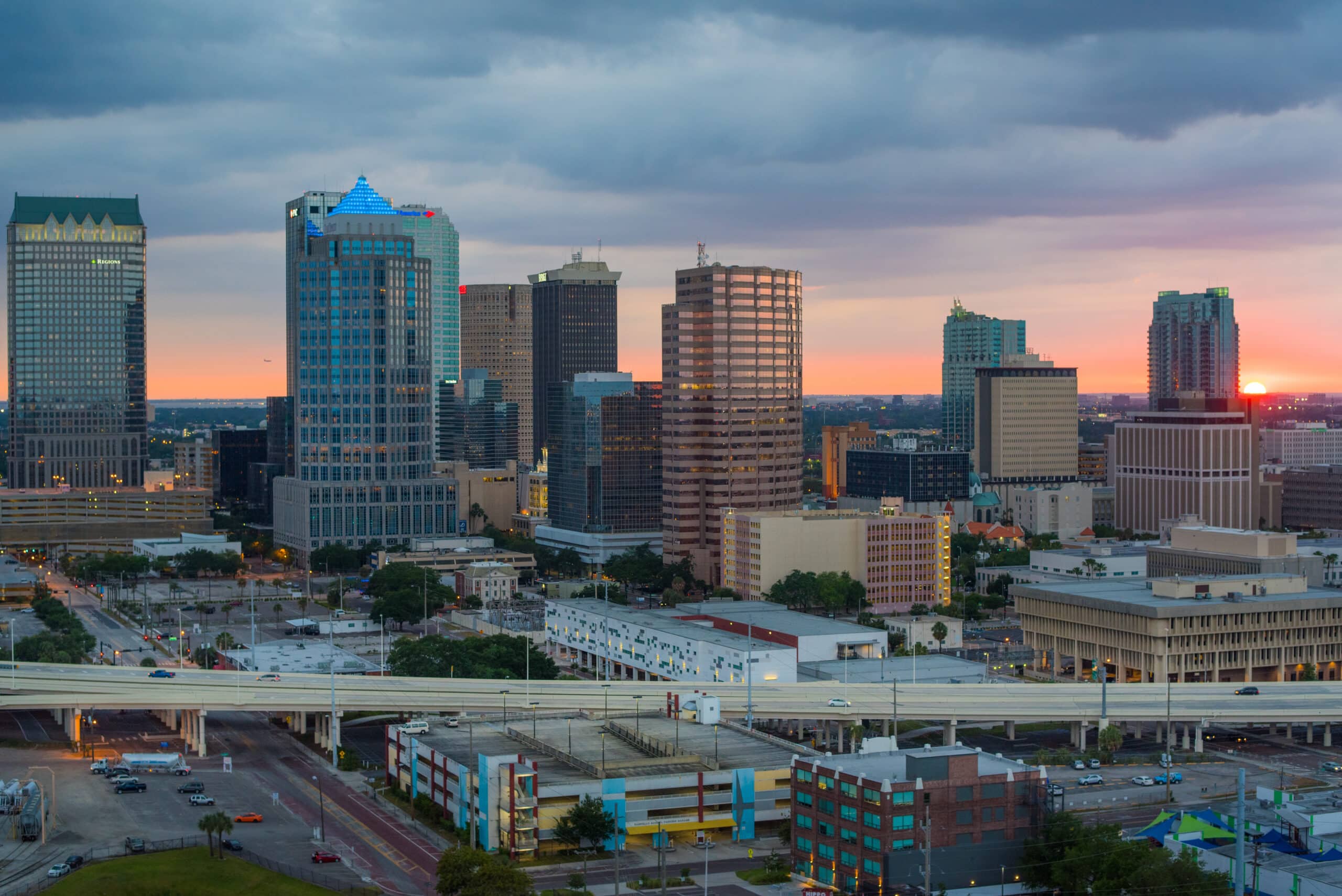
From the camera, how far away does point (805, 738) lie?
126 meters

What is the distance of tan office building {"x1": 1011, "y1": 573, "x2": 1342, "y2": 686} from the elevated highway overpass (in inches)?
481

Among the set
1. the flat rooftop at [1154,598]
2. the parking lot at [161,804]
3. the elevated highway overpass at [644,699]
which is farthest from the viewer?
the flat rooftop at [1154,598]

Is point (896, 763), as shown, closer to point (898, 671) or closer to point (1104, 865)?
point (1104, 865)

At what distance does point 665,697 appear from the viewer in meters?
124

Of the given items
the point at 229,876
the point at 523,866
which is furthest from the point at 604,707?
the point at 229,876

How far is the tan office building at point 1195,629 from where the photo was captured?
14488 centimetres

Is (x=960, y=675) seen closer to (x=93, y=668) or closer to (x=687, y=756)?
(x=687, y=756)

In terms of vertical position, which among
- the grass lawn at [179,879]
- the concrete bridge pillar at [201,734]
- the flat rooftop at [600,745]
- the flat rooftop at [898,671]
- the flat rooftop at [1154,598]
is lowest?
the grass lawn at [179,879]

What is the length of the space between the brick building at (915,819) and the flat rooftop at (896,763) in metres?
0.10

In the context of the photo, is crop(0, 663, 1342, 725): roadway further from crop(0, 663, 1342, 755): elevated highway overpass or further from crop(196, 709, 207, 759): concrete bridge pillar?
crop(196, 709, 207, 759): concrete bridge pillar

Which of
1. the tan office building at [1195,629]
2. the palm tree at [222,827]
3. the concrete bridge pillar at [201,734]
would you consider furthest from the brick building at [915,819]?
the tan office building at [1195,629]

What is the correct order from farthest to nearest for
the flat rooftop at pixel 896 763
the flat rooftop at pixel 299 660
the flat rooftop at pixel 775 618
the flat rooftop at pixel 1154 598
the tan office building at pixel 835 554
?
the tan office building at pixel 835 554
the flat rooftop at pixel 775 618
the flat rooftop at pixel 299 660
the flat rooftop at pixel 1154 598
the flat rooftop at pixel 896 763

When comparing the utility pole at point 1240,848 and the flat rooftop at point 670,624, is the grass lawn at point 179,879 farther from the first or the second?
the flat rooftop at point 670,624

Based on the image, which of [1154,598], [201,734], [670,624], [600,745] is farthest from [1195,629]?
[201,734]
